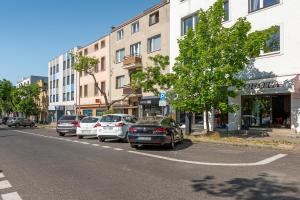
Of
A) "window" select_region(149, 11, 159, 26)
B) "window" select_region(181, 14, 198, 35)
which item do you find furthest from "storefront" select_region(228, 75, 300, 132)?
"window" select_region(149, 11, 159, 26)

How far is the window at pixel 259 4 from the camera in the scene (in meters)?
20.9

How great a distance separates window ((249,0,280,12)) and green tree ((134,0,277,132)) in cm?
270

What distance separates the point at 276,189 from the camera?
689 cm

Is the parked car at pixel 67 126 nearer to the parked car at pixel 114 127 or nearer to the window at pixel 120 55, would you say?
the parked car at pixel 114 127

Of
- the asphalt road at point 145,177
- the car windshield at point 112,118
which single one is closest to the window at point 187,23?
the car windshield at point 112,118

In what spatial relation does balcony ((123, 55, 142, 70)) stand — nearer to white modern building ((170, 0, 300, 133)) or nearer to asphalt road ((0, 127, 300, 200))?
white modern building ((170, 0, 300, 133))

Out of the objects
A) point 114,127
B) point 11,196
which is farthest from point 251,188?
point 114,127

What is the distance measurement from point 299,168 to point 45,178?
22.7 feet

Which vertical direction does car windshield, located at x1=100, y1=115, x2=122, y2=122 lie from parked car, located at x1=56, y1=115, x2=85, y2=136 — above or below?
above

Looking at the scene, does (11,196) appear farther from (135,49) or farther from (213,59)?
(135,49)

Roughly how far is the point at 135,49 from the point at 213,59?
19.5 m

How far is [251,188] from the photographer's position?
6.96m

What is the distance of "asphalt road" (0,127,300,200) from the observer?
21.0 ft

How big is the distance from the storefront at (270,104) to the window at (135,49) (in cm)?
1573
